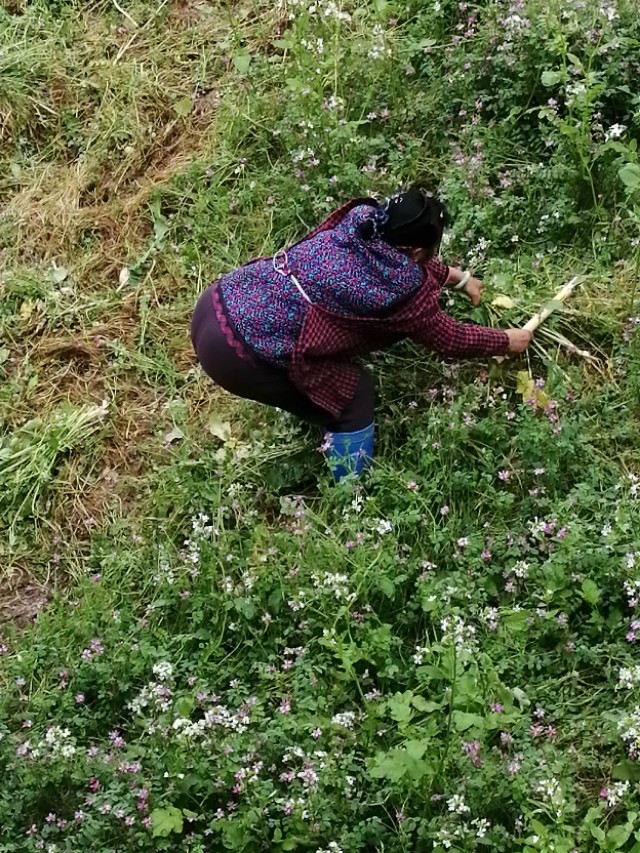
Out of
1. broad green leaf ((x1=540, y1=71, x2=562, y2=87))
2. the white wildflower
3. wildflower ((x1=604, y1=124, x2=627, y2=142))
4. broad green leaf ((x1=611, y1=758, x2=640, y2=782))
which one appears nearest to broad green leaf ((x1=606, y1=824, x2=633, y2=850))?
broad green leaf ((x1=611, y1=758, x2=640, y2=782))

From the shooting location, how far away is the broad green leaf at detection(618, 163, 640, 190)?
3.55 m

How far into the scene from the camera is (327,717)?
2949 mm

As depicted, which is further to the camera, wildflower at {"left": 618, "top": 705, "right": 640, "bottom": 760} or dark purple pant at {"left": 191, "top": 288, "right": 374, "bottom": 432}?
dark purple pant at {"left": 191, "top": 288, "right": 374, "bottom": 432}

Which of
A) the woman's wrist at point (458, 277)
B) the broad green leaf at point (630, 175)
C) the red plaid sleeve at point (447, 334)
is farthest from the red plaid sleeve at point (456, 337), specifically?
the broad green leaf at point (630, 175)

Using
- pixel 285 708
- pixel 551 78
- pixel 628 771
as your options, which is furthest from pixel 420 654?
pixel 551 78

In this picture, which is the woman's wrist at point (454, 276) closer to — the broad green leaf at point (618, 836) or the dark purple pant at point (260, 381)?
the dark purple pant at point (260, 381)

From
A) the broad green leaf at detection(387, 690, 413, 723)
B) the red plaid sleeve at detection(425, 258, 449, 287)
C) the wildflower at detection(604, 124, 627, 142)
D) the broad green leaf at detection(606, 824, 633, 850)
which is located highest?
the wildflower at detection(604, 124, 627, 142)

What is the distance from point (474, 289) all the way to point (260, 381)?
0.91m

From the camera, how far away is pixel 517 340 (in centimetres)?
347

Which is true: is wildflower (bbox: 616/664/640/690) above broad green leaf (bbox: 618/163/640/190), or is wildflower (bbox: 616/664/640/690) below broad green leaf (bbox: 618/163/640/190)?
below

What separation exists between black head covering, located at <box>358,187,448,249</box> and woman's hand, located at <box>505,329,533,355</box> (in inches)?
21.0

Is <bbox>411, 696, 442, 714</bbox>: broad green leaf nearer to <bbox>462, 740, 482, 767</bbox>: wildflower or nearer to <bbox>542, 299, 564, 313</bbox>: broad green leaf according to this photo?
<bbox>462, 740, 482, 767</bbox>: wildflower

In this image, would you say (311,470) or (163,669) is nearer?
(163,669)

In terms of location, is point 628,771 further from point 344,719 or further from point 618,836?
point 344,719
